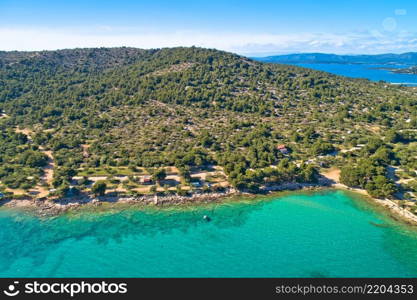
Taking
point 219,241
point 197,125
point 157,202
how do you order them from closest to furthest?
point 219,241 < point 157,202 < point 197,125

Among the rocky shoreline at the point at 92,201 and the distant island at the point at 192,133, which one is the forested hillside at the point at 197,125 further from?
the rocky shoreline at the point at 92,201

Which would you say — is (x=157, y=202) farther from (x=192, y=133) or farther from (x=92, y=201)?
(x=192, y=133)

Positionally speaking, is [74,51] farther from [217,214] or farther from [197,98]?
[217,214]

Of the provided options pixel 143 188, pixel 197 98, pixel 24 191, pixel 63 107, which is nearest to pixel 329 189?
pixel 143 188

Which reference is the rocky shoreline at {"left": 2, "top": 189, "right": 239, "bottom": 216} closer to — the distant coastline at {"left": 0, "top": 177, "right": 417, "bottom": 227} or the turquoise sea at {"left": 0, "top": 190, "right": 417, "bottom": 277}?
the distant coastline at {"left": 0, "top": 177, "right": 417, "bottom": 227}

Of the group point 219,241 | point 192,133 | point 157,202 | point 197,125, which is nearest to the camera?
point 219,241

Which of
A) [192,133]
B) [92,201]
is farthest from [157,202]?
[192,133]

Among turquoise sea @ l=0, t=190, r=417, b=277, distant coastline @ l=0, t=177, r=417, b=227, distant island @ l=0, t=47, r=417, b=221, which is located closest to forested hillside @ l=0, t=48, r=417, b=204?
distant island @ l=0, t=47, r=417, b=221
